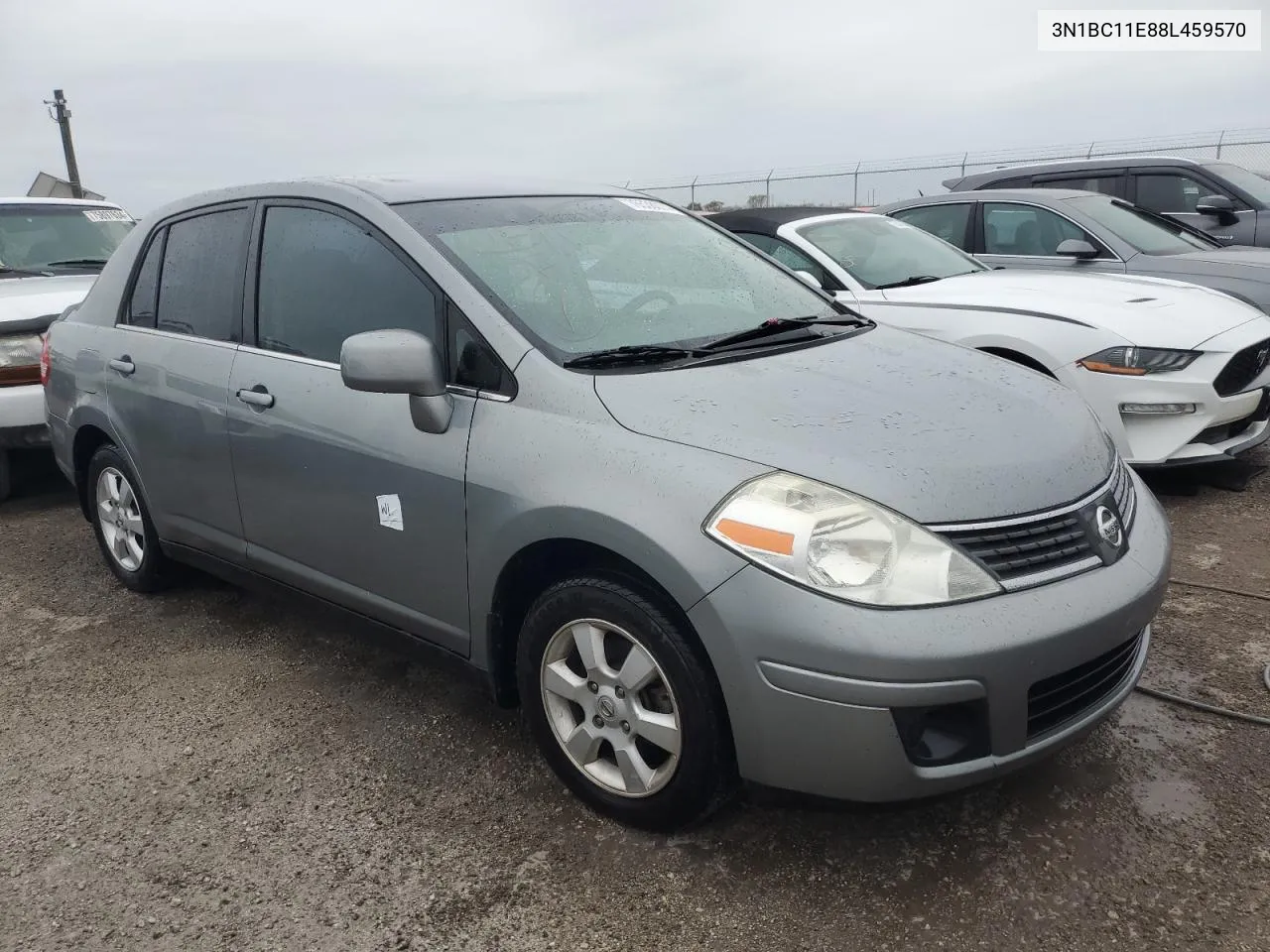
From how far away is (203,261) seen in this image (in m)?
3.83

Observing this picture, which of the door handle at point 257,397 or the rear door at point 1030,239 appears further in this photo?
the rear door at point 1030,239

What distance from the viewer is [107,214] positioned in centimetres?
796

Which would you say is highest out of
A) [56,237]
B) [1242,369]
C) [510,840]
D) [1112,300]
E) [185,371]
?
[56,237]

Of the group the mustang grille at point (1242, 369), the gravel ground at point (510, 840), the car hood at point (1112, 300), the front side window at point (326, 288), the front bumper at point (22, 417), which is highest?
the front side window at point (326, 288)

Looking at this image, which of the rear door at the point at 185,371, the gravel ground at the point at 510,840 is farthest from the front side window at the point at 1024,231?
the rear door at the point at 185,371

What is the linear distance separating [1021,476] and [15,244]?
7.30m

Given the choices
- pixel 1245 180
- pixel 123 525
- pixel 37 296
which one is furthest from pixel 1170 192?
pixel 37 296

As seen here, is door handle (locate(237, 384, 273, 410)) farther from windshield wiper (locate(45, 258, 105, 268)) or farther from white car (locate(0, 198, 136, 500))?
windshield wiper (locate(45, 258, 105, 268))

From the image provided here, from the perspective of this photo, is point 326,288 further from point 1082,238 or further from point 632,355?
point 1082,238

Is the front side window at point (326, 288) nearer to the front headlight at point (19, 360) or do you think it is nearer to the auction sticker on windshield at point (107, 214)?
the front headlight at point (19, 360)

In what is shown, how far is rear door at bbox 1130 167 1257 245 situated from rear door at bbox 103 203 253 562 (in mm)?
7039

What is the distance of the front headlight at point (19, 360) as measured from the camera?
229 inches

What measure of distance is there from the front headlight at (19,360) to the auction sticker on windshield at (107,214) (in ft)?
7.57

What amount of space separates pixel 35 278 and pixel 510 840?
19.1 ft
